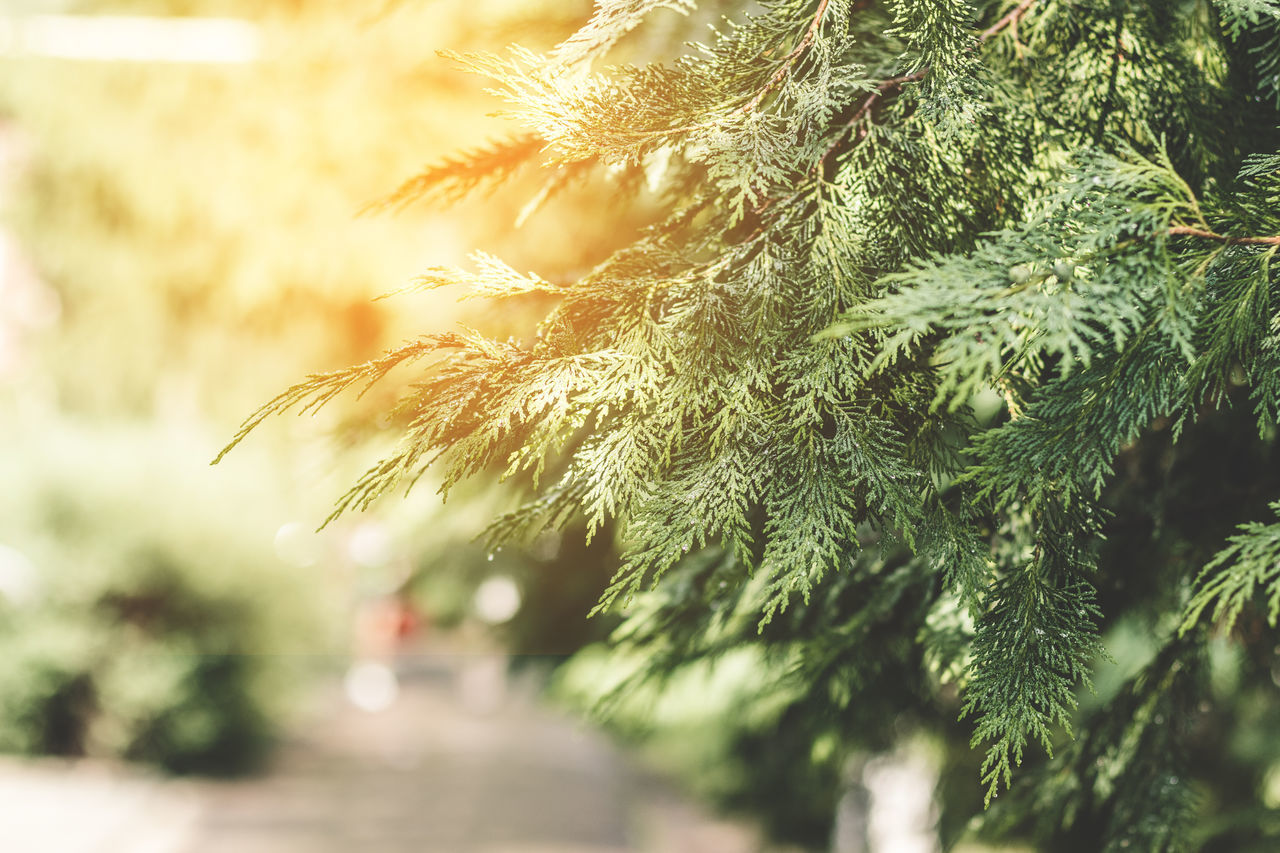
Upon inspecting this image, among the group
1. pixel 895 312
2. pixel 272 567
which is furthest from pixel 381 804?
pixel 895 312

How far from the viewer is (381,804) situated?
9492 mm

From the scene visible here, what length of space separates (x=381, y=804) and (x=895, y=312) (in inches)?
384

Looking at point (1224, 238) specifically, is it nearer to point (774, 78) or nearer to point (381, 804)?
point (774, 78)

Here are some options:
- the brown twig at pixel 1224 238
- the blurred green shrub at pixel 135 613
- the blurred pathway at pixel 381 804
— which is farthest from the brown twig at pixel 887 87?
the blurred green shrub at pixel 135 613

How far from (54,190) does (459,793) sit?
39.7 feet

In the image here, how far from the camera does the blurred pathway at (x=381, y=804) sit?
25.7ft

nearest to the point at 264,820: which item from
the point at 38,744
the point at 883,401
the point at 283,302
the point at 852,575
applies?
the point at 38,744

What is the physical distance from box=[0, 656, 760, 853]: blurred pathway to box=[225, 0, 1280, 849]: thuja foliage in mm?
5412

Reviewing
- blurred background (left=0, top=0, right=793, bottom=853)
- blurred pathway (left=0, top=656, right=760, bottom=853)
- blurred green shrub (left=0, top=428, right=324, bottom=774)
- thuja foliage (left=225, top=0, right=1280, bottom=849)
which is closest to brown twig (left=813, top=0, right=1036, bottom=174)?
thuja foliage (left=225, top=0, right=1280, bottom=849)

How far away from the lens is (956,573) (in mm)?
1205

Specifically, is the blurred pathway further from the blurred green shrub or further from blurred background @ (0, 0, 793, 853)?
the blurred green shrub

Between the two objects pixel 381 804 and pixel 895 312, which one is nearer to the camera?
pixel 895 312

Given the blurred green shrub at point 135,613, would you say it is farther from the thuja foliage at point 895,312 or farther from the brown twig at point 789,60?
the brown twig at point 789,60

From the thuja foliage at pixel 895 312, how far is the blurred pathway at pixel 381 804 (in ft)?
17.8
